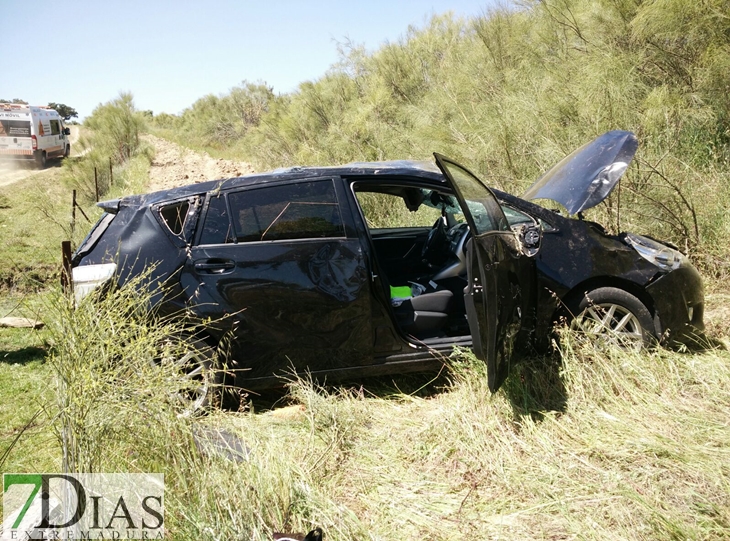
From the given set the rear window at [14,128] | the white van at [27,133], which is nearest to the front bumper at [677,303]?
the white van at [27,133]

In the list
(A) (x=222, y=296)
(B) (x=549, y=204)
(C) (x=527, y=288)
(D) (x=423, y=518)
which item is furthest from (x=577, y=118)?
→ (D) (x=423, y=518)

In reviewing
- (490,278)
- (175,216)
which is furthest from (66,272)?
(490,278)

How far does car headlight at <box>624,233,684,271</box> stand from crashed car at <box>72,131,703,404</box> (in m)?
0.02

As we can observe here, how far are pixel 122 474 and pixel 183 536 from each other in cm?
39

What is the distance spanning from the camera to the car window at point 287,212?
4305 millimetres

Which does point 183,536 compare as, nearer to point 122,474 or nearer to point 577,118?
point 122,474

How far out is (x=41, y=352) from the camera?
627 centimetres

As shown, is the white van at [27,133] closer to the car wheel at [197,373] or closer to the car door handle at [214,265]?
the car door handle at [214,265]

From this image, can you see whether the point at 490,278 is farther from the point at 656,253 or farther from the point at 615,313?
the point at 656,253

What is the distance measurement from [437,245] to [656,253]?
1.78m

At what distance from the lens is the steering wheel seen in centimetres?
539

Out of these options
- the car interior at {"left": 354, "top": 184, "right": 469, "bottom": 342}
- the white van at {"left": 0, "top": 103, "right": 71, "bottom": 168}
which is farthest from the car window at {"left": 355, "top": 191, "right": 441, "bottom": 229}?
the white van at {"left": 0, "top": 103, "right": 71, "bottom": 168}

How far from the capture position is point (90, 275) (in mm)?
4082

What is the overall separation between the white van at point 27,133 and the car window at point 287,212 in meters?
23.1
